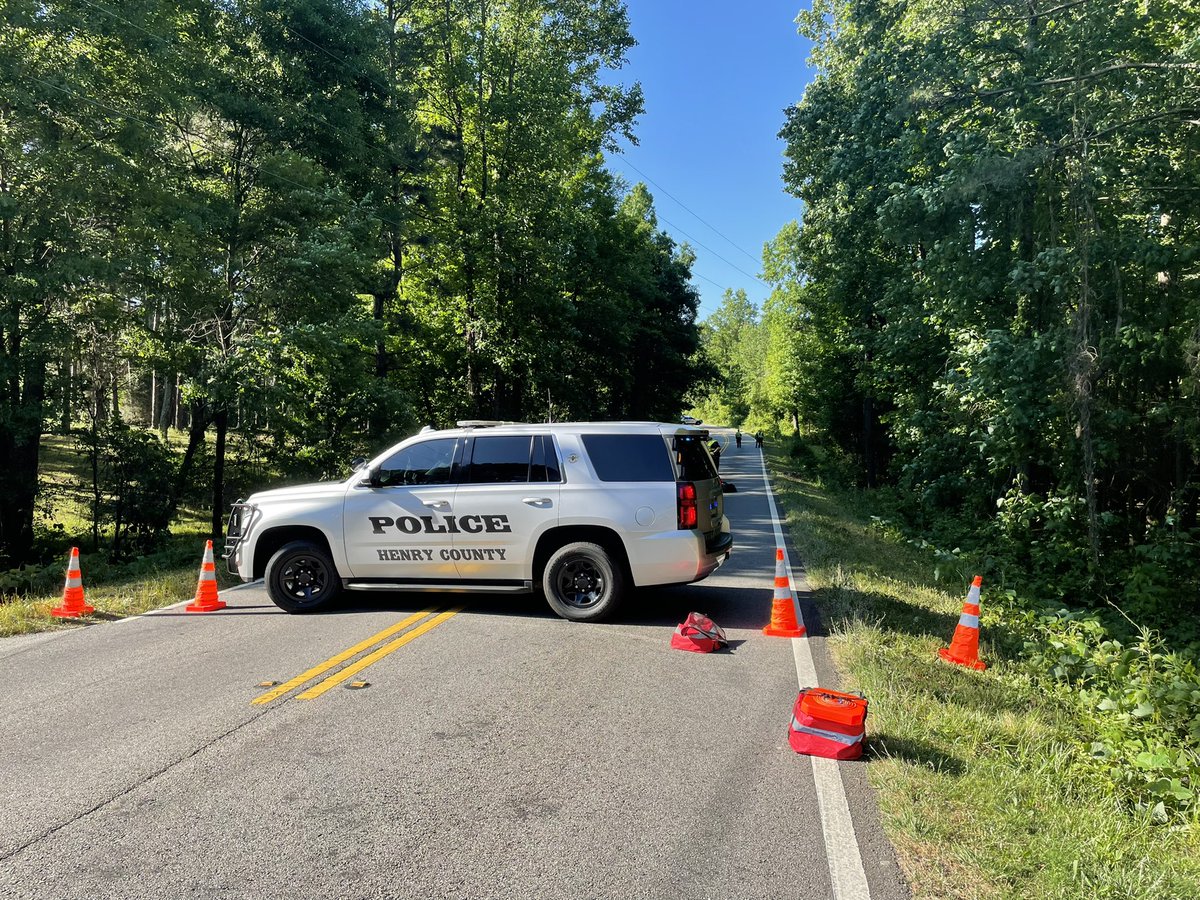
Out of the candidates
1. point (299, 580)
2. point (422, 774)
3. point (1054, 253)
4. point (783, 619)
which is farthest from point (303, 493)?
point (1054, 253)

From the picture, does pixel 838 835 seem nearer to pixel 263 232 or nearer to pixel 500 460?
pixel 500 460

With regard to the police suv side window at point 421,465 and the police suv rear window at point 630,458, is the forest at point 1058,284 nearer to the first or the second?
the police suv rear window at point 630,458

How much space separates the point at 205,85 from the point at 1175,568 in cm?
2018

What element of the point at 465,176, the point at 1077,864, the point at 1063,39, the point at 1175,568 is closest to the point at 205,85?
the point at 465,176

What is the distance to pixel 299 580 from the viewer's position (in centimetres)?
832

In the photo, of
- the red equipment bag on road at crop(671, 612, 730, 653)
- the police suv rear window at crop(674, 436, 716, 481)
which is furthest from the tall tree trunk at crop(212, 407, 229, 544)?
the red equipment bag on road at crop(671, 612, 730, 653)

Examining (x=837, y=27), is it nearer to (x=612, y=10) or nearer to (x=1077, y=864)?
(x=612, y=10)

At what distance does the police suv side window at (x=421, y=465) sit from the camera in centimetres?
813

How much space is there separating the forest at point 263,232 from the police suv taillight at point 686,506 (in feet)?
34.0

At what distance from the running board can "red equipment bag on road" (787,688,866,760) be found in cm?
376

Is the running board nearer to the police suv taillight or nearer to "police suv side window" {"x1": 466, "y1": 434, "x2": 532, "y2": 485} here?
"police suv side window" {"x1": 466, "y1": 434, "x2": 532, "y2": 485}

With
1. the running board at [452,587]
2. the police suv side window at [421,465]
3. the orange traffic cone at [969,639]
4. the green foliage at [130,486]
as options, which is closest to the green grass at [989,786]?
the orange traffic cone at [969,639]

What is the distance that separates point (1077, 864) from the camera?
10.6 ft

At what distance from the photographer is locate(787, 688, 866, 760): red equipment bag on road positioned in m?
4.47
